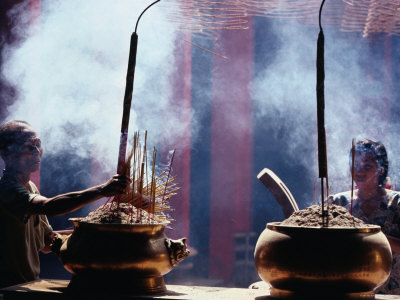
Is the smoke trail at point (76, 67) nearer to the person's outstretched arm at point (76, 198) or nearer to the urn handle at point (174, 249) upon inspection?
the person's outstretched arm at point (76, 198)

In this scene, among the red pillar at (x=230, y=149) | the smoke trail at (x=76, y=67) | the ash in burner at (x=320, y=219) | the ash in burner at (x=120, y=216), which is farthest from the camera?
the red pillar at (x=230, y=149)

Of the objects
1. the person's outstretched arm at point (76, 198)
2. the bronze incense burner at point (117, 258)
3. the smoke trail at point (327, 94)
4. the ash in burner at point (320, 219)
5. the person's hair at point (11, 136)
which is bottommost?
the bronze incense burner at point (117, 258)

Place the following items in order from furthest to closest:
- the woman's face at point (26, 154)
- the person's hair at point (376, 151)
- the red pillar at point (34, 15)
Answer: the red pillar at point (34, 15), the person's hair at point (376, 151), the woman's face at point (26, 154)

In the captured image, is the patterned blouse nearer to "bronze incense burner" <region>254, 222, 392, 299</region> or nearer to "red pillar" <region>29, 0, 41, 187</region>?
"bronze incense burner" <region>254, 222, 392, 299</region>

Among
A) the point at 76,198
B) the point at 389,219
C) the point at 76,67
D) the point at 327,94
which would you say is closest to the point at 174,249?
the point at 76,198

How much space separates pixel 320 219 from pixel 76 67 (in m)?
3.54

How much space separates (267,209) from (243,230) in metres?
0.39

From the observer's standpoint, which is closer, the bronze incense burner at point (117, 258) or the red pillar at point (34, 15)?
the bronze incense burner at point (117, 258)

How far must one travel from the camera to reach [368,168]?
2.71m

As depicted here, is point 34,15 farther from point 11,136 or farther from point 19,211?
point 19,211

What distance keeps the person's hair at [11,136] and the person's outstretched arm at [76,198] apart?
0.49m

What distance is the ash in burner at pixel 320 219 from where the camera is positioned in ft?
4.64

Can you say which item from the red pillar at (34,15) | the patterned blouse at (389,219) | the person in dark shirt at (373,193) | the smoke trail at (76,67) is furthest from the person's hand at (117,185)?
the red pillar at (34,15)

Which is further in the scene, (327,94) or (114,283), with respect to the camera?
(327,94)
